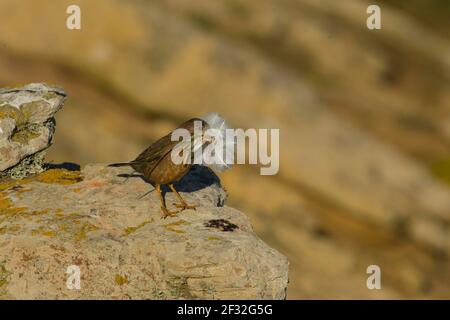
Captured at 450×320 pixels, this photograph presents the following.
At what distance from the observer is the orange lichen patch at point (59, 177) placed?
1166 centimetres

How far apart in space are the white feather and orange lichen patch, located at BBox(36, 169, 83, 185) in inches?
96.2

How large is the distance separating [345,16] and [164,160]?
3206cm

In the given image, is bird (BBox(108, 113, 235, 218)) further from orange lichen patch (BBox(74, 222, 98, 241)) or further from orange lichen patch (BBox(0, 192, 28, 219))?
orange lichen patch (BBox(0, 192, 28, 219))

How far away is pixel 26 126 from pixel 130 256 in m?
3.27

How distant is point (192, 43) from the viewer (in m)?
30.9

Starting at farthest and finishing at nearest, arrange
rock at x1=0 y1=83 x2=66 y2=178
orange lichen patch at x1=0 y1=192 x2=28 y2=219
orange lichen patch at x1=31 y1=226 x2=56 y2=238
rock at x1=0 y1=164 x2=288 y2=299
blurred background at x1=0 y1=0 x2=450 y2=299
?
blurred background at x1=0 y1=0 x2=450 y2=299
rock at x1=0 y1=83 x2=66 y2=178
orange lichen patch at x1=0 y1=192 x2=28 y2=219
orange lichen patch at x1=31 y1=226 x2=56 y2=238
rock at x1=0 y1=164 x2=288 y2=299

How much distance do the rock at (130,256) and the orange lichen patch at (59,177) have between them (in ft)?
3.29

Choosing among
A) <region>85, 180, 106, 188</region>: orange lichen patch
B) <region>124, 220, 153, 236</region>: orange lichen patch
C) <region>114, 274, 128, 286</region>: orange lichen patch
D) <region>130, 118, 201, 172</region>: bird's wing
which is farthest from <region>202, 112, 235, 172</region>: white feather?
<region>114, 274, 128, 286</region>: orange lichen patch

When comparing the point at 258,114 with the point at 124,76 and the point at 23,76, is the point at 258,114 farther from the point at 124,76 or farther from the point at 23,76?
the point at 23,76

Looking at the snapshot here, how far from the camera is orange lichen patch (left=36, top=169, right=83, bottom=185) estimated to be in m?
11.7

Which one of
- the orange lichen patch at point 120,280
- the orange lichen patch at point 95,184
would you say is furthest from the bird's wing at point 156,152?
the orange lichen patch at point 120,280

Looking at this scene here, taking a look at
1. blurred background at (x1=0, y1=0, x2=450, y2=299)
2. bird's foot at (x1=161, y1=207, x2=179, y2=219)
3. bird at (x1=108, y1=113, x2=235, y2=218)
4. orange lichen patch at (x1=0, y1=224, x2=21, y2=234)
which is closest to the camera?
orange lichen patch at (x1=0, y1=224, x2=21, y2=234)

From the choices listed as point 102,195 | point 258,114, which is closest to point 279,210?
point 258,114

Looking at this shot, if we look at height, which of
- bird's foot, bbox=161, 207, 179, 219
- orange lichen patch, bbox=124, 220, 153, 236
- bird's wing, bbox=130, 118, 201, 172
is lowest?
orange lichen patch, bbox=124, 220, 153, 236
